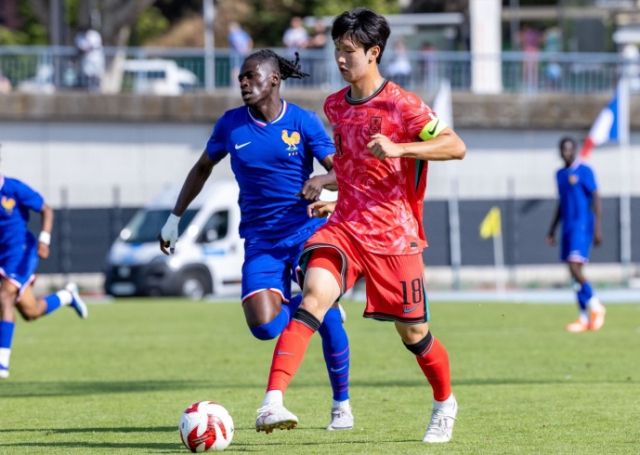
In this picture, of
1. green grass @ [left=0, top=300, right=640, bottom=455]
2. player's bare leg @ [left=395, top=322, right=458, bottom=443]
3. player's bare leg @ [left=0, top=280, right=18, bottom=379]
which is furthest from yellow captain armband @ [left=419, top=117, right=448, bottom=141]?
player's bare leg @ [left=0, top=280, right=18, bottom=379]

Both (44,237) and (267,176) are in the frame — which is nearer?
(267,176)

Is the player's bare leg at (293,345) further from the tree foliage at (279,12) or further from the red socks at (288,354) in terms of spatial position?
the tree foliage at (279,12)

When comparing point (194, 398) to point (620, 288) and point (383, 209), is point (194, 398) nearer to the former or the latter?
point (383, 209)

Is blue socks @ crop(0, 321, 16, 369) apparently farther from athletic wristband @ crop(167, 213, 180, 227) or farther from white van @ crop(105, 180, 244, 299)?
white van @ crop(105, 180, 244, 299)

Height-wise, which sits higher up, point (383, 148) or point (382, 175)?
point (383, 148)

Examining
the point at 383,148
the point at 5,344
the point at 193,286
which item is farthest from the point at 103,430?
the point at 193,286

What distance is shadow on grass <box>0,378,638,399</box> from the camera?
10312 mm

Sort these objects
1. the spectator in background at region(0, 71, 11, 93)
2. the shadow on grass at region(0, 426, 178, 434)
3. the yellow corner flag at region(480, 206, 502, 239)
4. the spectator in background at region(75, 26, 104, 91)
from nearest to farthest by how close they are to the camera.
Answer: the shadow on grass at region(0, 426, 178, 434) → the yellow corner flag at region(480, 206, 502, 239) → the spectator in background at region(0, 71, 11, 93) → the spectator in background at region(75, 26, 104, 91)

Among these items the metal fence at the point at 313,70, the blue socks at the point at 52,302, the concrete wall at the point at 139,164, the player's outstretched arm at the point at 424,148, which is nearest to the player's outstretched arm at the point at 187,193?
the player's outstretched arm at the point at 424,148

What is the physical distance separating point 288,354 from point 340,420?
143cm

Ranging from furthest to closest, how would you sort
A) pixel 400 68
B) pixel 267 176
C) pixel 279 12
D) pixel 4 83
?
pixel 279 12 → pixel 400 68 → pixel 4 83 → pixel 267 176

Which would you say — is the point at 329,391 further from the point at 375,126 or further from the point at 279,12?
the point at 279,12

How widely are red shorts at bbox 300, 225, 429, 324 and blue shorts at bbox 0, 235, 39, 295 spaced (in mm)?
5968

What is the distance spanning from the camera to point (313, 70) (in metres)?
30.5
